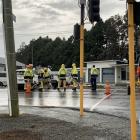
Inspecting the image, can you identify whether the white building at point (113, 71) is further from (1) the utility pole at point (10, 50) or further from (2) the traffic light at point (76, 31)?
(1) the utility pole at point (10, 50)

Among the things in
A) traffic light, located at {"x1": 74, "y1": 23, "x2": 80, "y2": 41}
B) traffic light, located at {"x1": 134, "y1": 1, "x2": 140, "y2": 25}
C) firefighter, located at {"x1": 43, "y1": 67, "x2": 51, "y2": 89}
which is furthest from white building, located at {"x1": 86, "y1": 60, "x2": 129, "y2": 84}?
traffic light, located at {"x1": 134, "y1": 1, "x2": 140, "y2": 25}

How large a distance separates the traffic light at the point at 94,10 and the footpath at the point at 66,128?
2.66 meters

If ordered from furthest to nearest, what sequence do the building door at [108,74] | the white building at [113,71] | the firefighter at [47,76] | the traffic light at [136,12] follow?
the building door at [108,74]
the white building at [113,71]
the firefighter at [47,76]
the traffic light at [136,12]

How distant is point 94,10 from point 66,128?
10.5 feet

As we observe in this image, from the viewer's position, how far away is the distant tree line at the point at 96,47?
106m

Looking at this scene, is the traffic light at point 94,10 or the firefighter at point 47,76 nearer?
the traffic light at point 94,10

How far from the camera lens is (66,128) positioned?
40.5 ft

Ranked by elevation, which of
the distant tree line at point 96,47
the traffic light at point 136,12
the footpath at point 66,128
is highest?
the distant tree line at point 96,47

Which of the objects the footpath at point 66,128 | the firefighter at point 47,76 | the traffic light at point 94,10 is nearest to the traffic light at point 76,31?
the traffic light at point 94,10

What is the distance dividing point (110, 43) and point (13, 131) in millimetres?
99134

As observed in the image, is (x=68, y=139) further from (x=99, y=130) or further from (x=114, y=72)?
(x=114, y=72)

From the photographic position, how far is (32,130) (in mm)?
11945

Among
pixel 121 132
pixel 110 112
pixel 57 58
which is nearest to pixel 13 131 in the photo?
pixel 121 132

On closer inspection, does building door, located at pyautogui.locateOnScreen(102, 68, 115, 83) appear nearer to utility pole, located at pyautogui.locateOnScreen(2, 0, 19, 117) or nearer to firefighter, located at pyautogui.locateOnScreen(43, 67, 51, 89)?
firefighter, located at pyautogui.locateOnScreen(43, 67, 51, 89)
